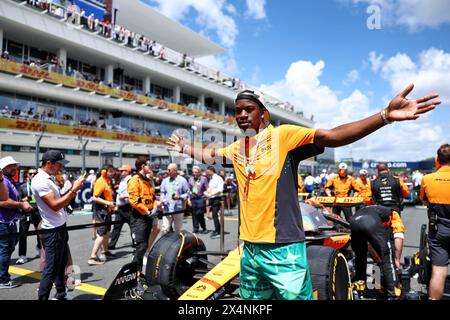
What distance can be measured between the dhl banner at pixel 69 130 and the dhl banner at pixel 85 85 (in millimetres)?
3367

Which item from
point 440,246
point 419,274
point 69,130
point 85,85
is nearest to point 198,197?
point 419,274

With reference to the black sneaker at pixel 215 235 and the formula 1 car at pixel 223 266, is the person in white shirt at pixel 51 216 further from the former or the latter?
the black sneaker at pixel 215 235

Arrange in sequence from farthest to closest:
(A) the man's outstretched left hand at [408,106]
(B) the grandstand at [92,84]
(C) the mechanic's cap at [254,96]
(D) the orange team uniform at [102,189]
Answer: (B) the grandstand at [92,84]
(D) the orange team uniform at [102,189]
(C) the mechanic's cap at [254,96]
(A) the man's outstretched left hand at [408,106]

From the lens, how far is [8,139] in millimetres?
20188

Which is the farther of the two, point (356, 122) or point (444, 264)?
point (444, 264)

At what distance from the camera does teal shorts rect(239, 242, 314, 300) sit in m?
1.87

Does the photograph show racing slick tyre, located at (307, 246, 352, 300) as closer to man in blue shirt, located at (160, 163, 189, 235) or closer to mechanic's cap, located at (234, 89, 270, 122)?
mechanic's cap, located at (234, 89, 270, 122)

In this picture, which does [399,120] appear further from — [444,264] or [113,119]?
[113,119]

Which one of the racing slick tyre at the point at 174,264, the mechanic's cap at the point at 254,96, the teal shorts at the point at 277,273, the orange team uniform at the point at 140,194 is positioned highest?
the mechanic's cap at the point at 254,96

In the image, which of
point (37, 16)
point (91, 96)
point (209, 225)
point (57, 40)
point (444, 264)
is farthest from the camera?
point (91, 96)

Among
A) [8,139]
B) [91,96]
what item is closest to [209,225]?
[8,139]

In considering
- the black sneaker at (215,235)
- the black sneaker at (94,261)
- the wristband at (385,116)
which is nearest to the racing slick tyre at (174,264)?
the wristband at (385,116)

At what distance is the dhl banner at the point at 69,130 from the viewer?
21156mm
